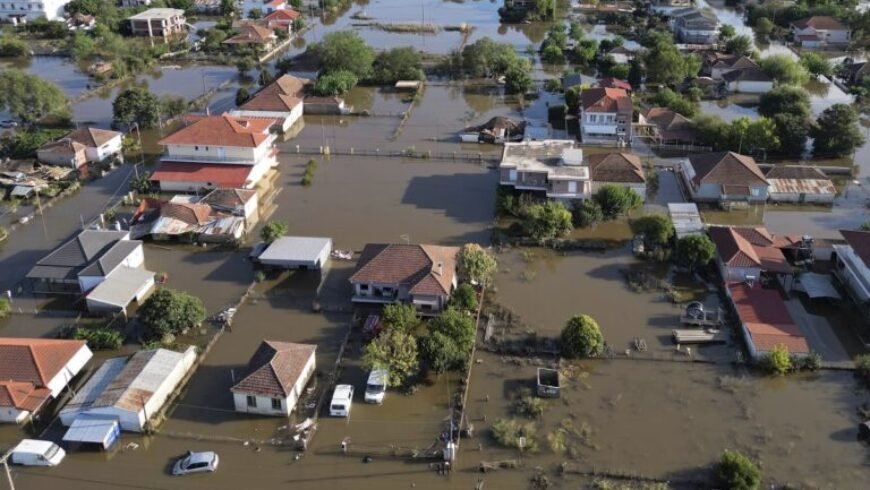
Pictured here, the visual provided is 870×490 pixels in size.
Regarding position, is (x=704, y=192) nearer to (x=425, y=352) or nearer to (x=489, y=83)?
(x=425, y=352)

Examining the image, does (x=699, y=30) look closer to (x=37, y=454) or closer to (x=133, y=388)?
(x=133, y=388)

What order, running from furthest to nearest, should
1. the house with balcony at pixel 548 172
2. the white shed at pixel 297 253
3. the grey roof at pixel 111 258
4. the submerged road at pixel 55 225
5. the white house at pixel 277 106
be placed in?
the white house at pixel 277 106 → the house with balcony at pixel 548 172 → the submerged road at pixel 55 225 → the white shed at pixel 297 253 → the grey roof at pixel 111 258

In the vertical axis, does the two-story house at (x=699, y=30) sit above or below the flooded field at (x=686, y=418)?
above

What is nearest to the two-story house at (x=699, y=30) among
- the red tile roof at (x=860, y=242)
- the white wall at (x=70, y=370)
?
the red tile roof at (x=860, y=242)

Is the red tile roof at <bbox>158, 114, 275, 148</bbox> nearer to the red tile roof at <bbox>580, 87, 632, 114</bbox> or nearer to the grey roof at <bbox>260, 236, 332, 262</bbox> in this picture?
the grey roof at <bbox>260, 236, 332, 262</bbox>

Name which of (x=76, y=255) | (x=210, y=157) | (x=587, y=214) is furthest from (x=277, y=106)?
(x=587, y=214)

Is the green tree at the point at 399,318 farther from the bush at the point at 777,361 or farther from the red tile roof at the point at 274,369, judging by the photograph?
the bush at the point at 777,361
